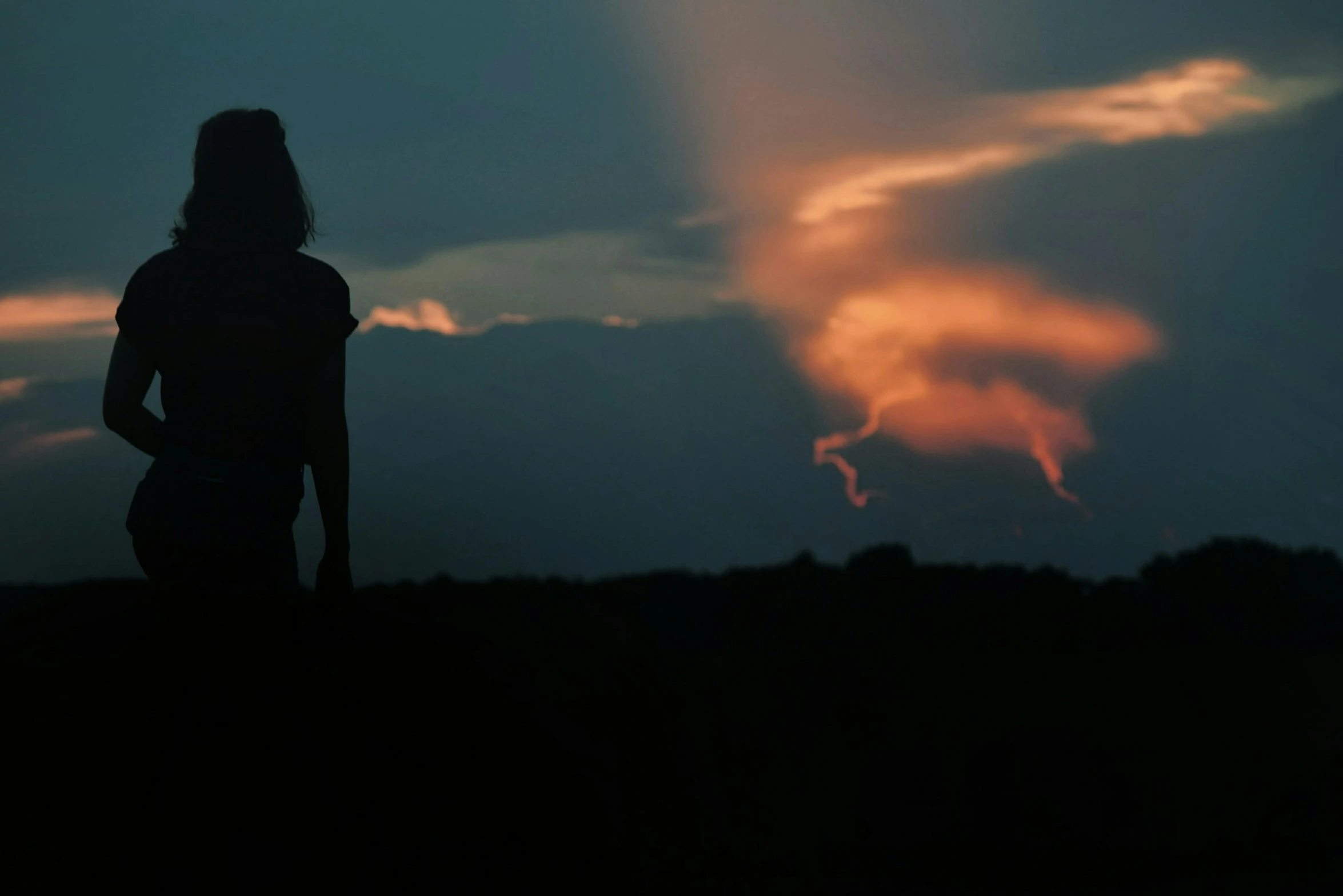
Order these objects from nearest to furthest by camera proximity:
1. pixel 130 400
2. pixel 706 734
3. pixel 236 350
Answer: pixel 236 350, pixel 130 400, pixel 706 734

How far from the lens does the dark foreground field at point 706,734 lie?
122 inches

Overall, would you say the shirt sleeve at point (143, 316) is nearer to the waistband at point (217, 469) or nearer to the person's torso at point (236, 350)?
the person's torso at point (236, 350)

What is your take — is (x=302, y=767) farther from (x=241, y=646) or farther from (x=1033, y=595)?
(x=1033, y=595)

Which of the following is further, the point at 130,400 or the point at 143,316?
the point at 130,400

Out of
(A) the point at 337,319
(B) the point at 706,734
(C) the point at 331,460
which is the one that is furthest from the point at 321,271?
(B) the point at 706,734

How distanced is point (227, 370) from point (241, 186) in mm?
611

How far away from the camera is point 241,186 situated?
3418mm

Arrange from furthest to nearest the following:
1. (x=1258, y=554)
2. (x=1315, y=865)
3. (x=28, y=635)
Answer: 1. (x=1258, y=554)
2. (x=1315, y=865)
3. (x=28, y=635)

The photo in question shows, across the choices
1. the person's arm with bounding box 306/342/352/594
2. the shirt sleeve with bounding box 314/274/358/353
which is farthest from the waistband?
the shirt sleeve with bounding box 314/274/358/353

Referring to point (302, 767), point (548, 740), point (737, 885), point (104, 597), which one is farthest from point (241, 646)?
point (737, 885)

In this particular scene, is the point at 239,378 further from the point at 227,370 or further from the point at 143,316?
the point at 143,316

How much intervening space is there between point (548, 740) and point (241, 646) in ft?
3.34

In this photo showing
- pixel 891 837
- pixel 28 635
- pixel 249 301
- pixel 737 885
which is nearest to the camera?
pixel 249 301

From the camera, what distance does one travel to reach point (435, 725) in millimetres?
3365
